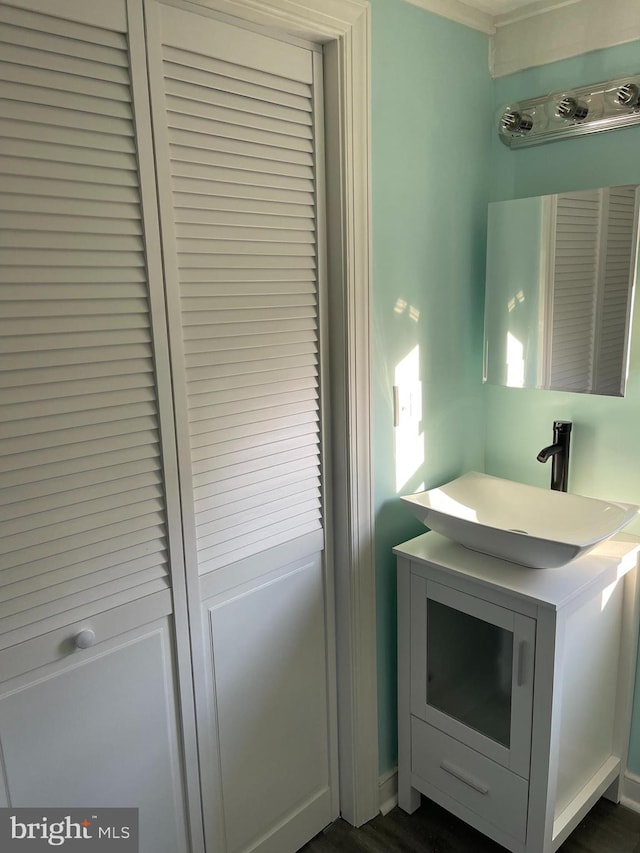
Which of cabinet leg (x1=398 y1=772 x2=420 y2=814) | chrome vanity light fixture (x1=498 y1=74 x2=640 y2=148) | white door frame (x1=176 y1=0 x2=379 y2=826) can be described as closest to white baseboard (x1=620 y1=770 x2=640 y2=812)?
cabinet leg (x1=398 y1=772 x2=420 y2=814)

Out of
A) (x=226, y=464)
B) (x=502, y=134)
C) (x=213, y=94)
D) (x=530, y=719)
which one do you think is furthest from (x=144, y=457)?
(x=502, y=134)

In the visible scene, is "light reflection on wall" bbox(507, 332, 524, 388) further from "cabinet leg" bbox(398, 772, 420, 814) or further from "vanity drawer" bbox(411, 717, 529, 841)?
"cabinet leg" bbox(398, 772, 420, 814)

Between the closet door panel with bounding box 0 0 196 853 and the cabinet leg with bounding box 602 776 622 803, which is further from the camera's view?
the cabinet leg with bounding box 602 776 622 803

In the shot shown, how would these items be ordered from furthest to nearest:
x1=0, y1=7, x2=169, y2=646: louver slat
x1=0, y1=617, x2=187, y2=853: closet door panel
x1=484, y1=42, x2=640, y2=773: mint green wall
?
x1=484, y1=42, x2=640, y2=773: mint green wall
x1=0, y1=617, x2=187, y2=853: closet door panel
x1=0, y1=7, x2=169, y2=646: louver slat

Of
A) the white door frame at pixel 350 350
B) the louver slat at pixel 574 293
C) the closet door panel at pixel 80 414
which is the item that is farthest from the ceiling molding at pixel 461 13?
the closet door panel at pixel 80 414

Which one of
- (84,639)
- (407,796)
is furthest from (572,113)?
(407,796)

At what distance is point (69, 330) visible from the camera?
117cm

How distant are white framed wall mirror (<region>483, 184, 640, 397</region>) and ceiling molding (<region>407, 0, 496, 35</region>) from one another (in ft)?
1.67

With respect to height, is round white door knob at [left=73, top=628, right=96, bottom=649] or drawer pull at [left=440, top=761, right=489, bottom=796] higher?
round white door knob at [left=73, top=628, right=96, bottom=649]

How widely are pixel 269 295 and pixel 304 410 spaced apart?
0.31 m

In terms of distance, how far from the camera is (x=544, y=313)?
180 centimetres

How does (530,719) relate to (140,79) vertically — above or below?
below

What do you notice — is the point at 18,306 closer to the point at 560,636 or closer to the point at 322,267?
the point at 322,267

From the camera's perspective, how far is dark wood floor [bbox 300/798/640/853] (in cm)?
178
